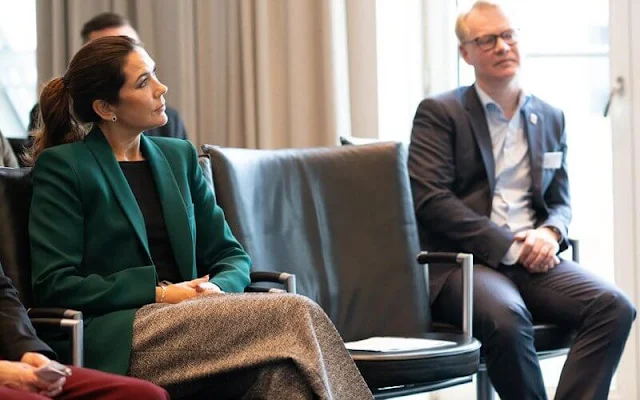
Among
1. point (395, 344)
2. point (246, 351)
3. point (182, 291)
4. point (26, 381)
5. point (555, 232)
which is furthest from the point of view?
point (555, 232)

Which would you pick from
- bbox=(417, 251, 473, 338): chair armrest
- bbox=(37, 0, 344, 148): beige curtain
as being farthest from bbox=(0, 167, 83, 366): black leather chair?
bbox=(37, 0, 344, 148): beige curtain

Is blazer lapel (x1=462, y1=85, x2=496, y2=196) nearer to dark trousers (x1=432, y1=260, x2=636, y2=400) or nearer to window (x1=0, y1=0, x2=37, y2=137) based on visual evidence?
dark trousers (x1=432, y1=260, x2=636, y2=400)

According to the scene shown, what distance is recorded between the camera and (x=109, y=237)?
270 centimetres

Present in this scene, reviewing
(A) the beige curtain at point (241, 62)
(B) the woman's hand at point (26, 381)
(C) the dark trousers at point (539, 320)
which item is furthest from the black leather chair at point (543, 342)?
(B) the woman's hand at point (26, 381)

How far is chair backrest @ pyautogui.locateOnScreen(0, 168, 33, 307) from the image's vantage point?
2684mm

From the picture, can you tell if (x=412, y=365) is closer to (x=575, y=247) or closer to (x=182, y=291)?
(x=182, y=291)

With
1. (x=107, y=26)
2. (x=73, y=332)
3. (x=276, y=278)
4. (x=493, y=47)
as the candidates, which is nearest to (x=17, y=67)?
(x=107, y=26)

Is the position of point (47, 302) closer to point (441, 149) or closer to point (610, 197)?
point (441, 149)

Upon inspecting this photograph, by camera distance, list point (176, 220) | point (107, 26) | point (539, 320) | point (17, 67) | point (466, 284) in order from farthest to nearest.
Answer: point (17, 67) → point (107, 26) → point (539, 320) → point (466, 284) → point (176, 220)

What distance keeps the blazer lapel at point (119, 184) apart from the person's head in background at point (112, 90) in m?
0.08

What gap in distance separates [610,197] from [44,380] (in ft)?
9.64

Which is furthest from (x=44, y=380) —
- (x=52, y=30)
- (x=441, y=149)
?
(x=52, y=30)

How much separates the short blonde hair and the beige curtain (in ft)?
2.21

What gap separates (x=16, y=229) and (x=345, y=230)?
1084 millimetres
